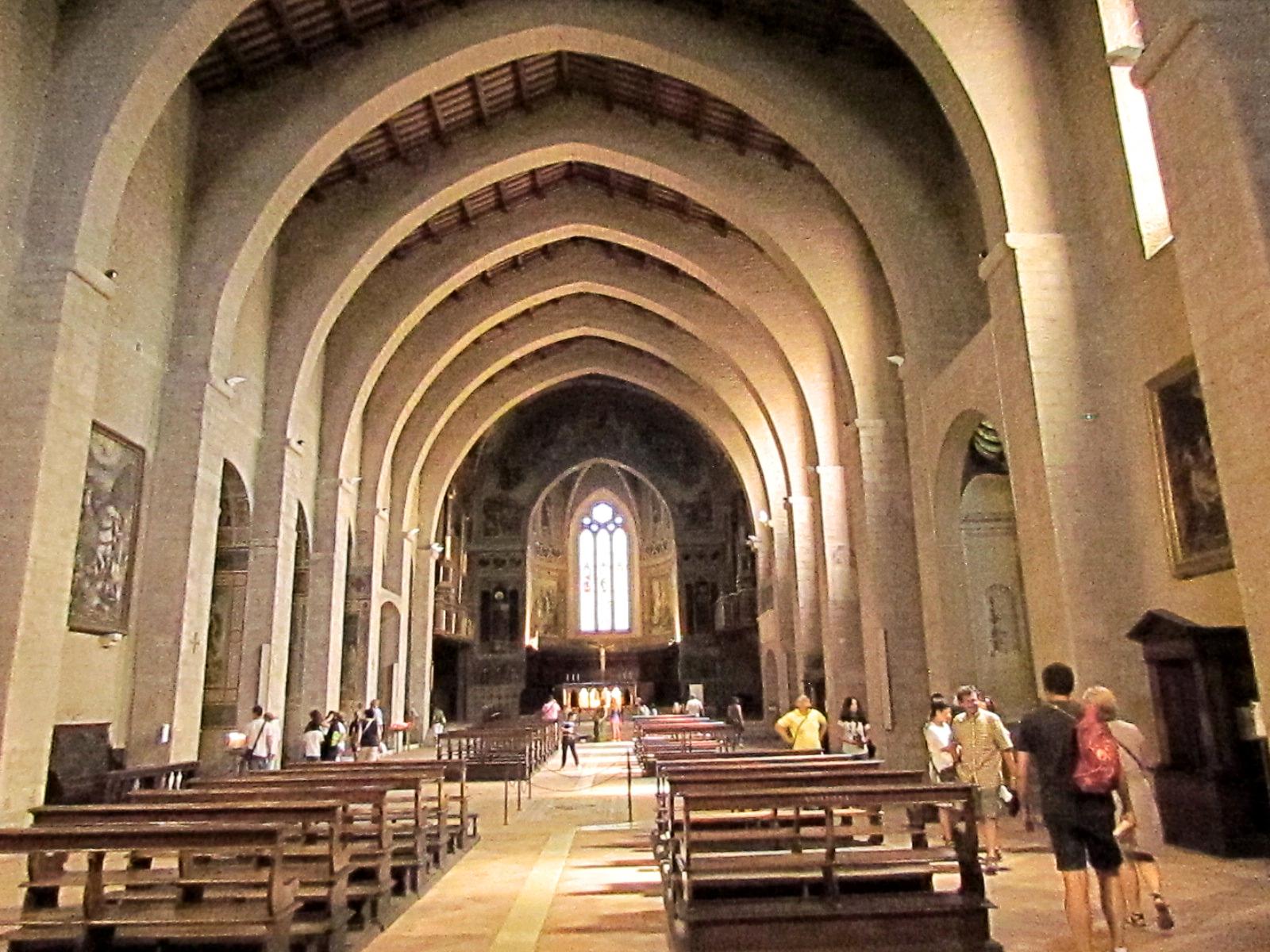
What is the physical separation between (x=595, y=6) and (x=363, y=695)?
46.7 feet

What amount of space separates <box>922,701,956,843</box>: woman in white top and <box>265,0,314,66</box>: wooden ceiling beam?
469 inches

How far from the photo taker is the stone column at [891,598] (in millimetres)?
12977

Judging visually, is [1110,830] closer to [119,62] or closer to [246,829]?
[246,829]

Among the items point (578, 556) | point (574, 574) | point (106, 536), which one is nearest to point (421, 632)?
point (574, 574)

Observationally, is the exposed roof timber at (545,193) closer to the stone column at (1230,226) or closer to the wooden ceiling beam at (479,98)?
the wooden ceiling beam at (479,98)

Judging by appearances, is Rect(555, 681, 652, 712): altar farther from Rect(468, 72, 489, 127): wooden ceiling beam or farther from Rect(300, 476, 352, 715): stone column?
Rect(468, 72, 489, 127): wooden ceiling beam

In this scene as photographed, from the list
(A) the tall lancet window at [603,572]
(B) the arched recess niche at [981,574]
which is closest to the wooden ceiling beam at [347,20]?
(B) the arched recess niche at [981,574]

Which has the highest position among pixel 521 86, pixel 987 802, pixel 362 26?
pixel 521 86

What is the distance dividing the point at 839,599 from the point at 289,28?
12597mm

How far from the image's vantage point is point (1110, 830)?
4.12m

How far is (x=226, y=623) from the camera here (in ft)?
49.5

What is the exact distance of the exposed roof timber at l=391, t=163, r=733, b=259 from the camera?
1841 cm

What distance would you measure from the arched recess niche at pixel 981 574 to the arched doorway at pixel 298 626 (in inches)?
441

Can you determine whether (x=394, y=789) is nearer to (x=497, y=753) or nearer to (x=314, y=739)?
(x=314, y=739)
